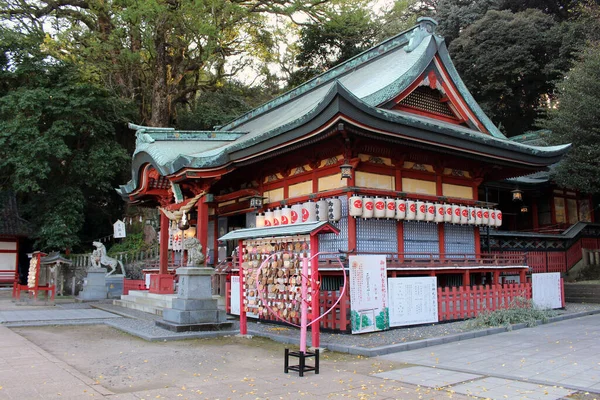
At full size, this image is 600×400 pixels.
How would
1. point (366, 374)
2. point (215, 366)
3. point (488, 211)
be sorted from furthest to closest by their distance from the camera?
point (488, 211) < point (215, 366) < point (366, 374)

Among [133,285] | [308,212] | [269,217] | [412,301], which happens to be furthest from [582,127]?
[133,285]

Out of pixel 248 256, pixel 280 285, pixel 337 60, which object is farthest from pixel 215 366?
pixel 337 60

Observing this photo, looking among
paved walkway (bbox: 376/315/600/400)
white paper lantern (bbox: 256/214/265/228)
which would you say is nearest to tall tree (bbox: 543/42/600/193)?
paved walkway (bbox: 376/315/600/400)

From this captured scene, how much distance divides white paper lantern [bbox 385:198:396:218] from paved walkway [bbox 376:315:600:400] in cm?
368

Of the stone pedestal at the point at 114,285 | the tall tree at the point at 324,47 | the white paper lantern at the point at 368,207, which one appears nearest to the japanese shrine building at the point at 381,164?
the white paper lantern at the point at 368,207

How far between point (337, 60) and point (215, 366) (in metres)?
33.3

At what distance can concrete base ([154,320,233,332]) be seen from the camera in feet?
33.8

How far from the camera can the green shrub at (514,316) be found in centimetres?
1082

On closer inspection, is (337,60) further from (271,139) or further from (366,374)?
(366,374)

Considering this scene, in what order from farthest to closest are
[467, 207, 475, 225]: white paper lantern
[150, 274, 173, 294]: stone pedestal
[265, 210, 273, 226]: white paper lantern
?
[150, 274, 173, 294]: stone pedestal, [265, 210, 273, 226]: white paper lantern, [467, 207, 475, 225]: white paper lantern

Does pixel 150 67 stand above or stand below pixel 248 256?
above

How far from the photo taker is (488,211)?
48.6 ft

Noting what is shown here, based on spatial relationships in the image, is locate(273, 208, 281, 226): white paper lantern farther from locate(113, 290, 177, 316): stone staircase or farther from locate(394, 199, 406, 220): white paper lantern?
locate(113, 290, 177, 316): stone staircase

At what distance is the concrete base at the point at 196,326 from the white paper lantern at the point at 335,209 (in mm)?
3629
